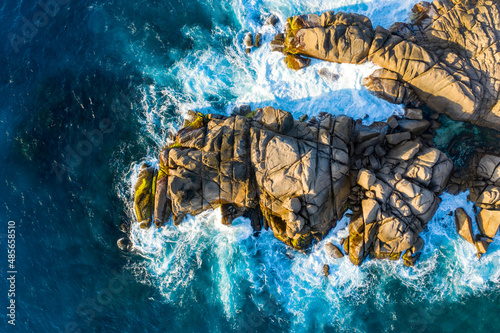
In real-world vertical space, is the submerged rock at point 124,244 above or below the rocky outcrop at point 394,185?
above

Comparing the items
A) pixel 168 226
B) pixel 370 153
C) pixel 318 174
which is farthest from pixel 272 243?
pixel 370 153

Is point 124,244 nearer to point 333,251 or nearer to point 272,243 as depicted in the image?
point 272,243

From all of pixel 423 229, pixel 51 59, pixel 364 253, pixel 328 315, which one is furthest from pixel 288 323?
pixel 51 59

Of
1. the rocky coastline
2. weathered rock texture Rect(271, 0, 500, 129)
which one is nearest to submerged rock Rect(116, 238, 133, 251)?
the rocky coastline

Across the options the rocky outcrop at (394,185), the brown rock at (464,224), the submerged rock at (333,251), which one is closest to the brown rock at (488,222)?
the brown rock at (464,224)

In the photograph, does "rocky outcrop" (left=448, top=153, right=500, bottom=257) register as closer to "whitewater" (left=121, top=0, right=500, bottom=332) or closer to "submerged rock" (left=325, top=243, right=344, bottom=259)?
"whitewater" (left=121, top=0, right=500, bottom=332)

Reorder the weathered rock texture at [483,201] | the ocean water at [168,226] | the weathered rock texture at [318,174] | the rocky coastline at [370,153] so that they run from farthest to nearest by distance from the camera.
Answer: the ocean water at [168,226] → the weathered rock texture at [483,201] → the rocky coastline at [370,153] → the weathered rock texture at [318,174]

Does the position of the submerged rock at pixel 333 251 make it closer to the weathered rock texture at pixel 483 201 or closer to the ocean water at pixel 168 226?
the ocean water at pixel 168 226
